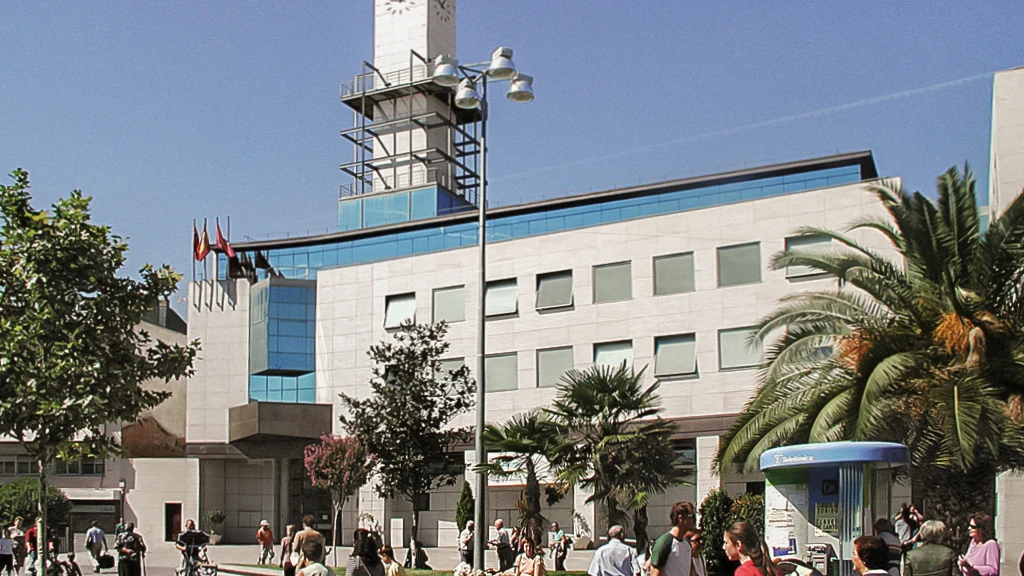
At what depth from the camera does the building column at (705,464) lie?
39.8 m

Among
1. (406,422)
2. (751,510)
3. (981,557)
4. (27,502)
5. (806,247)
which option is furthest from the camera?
(27,502)

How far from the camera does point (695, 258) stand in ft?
135

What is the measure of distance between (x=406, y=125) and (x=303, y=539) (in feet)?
200

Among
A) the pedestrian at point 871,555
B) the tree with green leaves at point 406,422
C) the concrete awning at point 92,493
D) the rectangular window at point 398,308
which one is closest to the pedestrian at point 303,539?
the pedestrian at point 871,555

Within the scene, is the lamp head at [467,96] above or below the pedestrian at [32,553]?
above

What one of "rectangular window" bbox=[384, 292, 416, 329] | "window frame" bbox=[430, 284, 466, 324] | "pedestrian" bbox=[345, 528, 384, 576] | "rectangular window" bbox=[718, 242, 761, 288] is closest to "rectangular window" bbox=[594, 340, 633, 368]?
"rectangular window" bbox=[718, 242, 761, 288]

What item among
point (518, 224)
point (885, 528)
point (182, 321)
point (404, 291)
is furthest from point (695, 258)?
point (182, 321)

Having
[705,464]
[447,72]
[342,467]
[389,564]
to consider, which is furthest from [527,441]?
[705,464]

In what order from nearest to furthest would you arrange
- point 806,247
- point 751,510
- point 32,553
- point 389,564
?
point 389,564, point 32,553, point 751,510, point 806,247

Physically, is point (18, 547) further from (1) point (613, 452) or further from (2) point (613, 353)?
(2) point (613, 353)

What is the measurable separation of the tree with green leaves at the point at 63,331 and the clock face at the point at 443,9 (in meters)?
57.3

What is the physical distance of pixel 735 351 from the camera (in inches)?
1569

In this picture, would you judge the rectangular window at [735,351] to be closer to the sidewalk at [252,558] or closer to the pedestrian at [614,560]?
the sidewalk at [252,558]

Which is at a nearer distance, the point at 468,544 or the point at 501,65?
the point at 501,65
